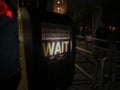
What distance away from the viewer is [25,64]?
175 centimetres

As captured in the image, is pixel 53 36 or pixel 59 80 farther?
pixel 59 80

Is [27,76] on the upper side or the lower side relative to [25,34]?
lower

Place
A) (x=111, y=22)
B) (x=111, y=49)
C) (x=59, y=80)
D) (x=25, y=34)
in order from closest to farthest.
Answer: (x=25, y=34), (x=59, y=80), (x=111, y=49), (x=111, y=22)

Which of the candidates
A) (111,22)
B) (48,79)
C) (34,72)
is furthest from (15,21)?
(111,22)

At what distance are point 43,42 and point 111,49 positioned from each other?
408 centimetres

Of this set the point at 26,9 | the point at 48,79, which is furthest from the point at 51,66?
the point at 26,9

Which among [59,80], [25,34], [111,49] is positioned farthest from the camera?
[111,49]

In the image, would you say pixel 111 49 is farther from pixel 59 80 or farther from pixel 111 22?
pixel 111 22

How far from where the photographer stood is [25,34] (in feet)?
5.65

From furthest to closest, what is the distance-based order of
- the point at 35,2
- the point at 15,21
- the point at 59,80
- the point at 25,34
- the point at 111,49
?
the point at 111,49
the point at 35,2
the point at 59,80
the point at 15,21
the point at 25,34

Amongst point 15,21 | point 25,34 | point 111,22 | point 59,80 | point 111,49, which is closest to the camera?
point 25,34

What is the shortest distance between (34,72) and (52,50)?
27cm

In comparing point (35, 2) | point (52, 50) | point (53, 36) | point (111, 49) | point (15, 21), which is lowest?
point (111, 49)

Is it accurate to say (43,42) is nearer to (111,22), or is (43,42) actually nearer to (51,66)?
(51,66)
